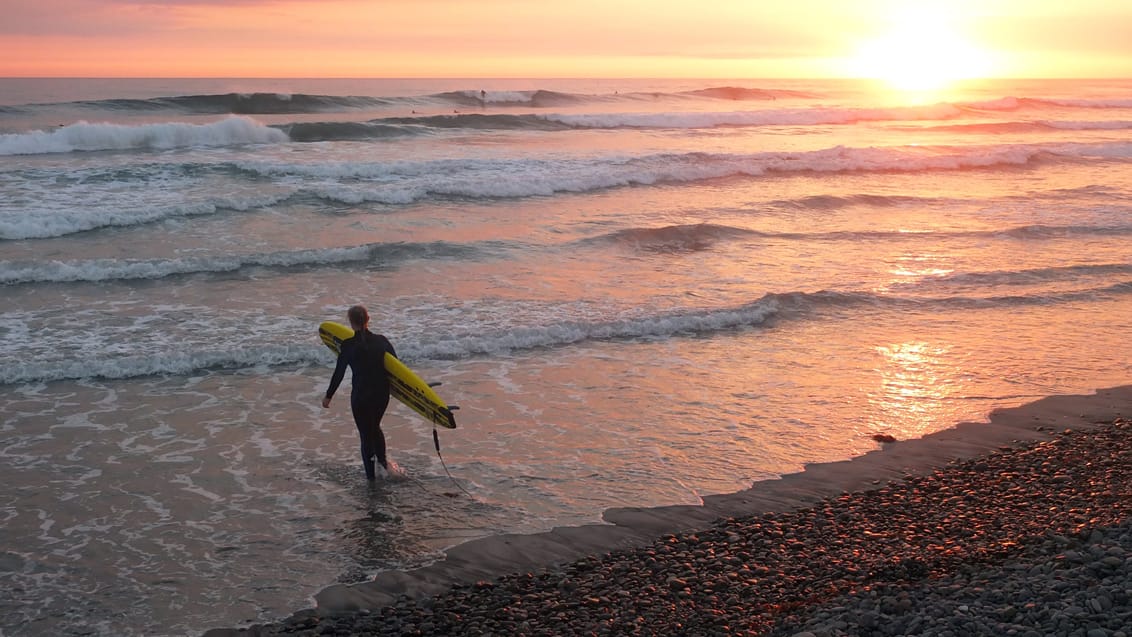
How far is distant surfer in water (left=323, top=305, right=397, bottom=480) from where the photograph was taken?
26.3 ft

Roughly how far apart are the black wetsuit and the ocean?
1.34 ft

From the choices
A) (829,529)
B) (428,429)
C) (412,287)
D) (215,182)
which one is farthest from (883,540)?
(215,182)

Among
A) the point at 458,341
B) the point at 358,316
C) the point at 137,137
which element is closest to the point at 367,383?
the point at 358,316

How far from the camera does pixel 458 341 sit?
40.4ft

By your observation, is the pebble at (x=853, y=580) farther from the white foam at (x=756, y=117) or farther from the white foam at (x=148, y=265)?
the white foam at (x=756, y=117)

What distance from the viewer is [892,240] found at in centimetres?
2052

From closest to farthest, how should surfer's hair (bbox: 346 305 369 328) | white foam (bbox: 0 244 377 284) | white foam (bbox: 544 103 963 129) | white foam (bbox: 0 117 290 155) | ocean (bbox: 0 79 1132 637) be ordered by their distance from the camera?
ocean (bbox: 0 79 1132 637) < surfer's hair (bbox: 346 305 369 328) < white foam (bbox: 0 244 377 284) < white foam (bbox: 0 117 290 155) < white foam (bbox: 544 103 963 129)

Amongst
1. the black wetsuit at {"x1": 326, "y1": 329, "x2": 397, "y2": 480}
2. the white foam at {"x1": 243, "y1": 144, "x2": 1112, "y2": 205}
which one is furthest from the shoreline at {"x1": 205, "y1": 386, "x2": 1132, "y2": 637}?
the white foam at {"x1": 243, "y1": 144, "x2": 1112, "y2": 205}

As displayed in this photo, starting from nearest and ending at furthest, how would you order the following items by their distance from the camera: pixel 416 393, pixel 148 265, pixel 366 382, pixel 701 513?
1. pixel 701 513
2. pixel 366 382
3. pixel 416 393
4. pixel 148 265

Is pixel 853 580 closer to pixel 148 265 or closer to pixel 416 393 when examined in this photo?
pixel 416 393

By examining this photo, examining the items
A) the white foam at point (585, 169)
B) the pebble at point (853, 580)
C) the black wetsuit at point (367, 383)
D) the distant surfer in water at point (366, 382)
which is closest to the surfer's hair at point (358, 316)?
the distant surfer in water at point (366, 382)

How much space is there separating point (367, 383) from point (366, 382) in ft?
0.05

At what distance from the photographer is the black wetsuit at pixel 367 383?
316 inches

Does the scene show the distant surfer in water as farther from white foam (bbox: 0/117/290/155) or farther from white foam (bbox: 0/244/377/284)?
white foam (bbox: 0/117/290/155)
